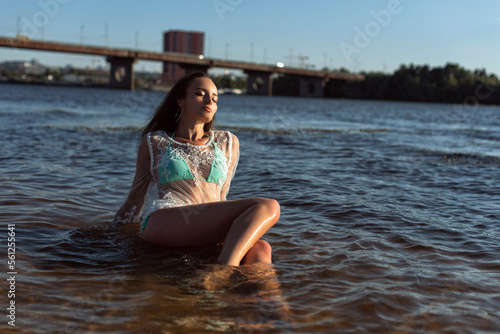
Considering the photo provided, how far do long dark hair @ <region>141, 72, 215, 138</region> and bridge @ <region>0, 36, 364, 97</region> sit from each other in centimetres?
7224

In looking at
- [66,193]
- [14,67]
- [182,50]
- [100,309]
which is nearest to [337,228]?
[100,309]

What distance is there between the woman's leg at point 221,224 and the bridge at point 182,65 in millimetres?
72969

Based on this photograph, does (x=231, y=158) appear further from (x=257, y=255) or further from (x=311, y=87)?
(x=311, y=87)

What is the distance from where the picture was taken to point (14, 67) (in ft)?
655

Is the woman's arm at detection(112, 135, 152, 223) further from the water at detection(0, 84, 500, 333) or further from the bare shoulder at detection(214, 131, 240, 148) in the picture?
the bare shoulder at detection(214, 131, 240, 148)

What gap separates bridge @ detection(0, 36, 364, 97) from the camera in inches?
2832

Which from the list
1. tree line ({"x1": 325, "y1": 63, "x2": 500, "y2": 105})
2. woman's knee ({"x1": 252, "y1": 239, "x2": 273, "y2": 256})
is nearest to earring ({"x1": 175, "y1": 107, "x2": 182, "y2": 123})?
woman's knee ({"x1": 252, "y1": 239, "x2": 273, "y2": 256})

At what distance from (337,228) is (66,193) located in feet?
12.3

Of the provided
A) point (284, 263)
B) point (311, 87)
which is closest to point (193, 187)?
point (284, 263)

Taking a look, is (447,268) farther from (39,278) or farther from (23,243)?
(23,243)

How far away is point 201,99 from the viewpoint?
4273 mm

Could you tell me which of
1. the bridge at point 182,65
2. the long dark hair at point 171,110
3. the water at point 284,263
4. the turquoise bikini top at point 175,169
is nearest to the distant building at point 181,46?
the bridge at point 182,65

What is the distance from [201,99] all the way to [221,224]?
1.11 meters

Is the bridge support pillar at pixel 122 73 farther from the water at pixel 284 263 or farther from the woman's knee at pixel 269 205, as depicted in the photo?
the woman's knee at pixel 269 205
